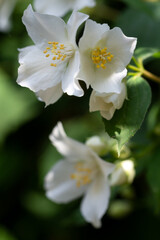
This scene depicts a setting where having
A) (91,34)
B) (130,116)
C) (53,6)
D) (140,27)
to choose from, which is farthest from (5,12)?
(130,116)

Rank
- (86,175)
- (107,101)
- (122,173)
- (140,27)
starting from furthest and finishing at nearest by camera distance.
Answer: (140,27) < (86,175) < (122,173) < (107,101)

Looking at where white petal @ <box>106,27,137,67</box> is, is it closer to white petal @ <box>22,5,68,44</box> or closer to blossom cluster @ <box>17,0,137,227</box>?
blossom cluster @ <box>17,0,137,227</box>

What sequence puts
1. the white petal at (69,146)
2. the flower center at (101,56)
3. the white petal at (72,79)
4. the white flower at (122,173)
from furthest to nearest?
1. the white petal at (69,146)
2. the white flower at (122,173)
3. the flower center at (101,56)
4. the white petal at (72,79)

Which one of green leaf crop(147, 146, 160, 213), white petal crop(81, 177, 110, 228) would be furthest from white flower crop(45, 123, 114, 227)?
green leaf crop(147, 146, 160, 213)

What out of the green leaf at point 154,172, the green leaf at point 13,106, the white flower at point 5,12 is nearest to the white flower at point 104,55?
the green leaf at point 154,172

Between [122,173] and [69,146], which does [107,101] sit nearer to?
[122,173]

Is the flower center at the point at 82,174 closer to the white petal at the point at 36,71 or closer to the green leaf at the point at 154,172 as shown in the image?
the green leaf at the point at 154,172
